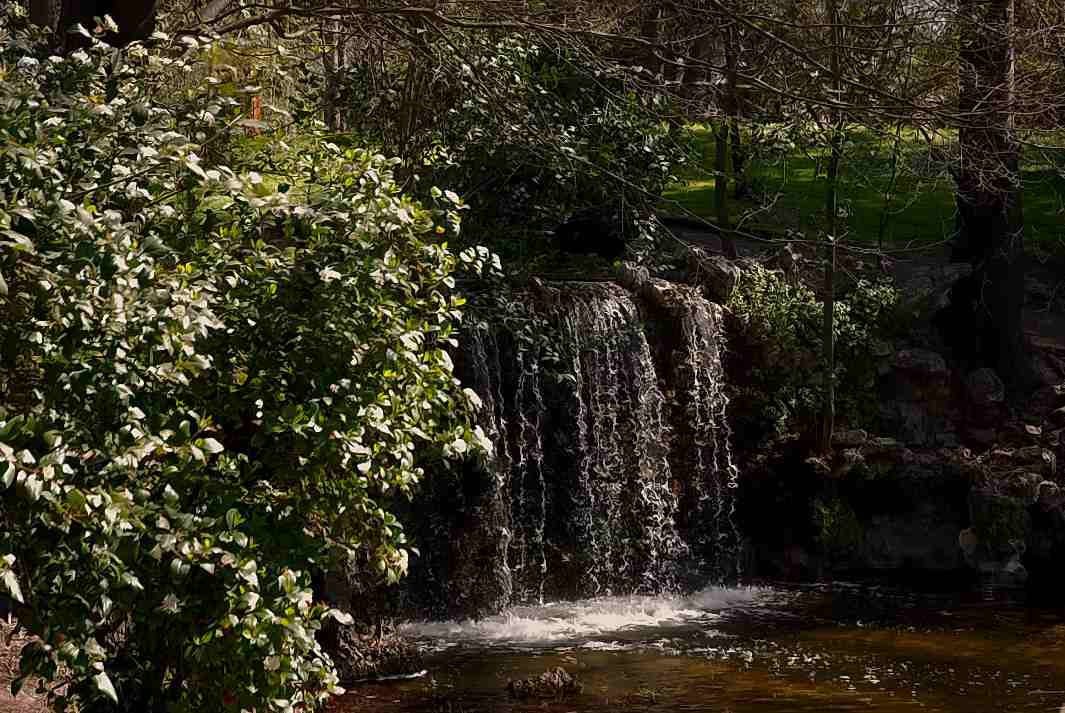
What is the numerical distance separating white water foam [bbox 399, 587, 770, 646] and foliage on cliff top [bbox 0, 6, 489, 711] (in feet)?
22.1

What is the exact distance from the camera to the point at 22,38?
6695 millimetres

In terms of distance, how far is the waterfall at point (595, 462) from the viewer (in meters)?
13.5

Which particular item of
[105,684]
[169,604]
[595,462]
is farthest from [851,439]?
[105,684]

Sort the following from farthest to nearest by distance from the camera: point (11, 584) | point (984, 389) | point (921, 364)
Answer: point (984, 389), point (921, 364), point (11, 584)

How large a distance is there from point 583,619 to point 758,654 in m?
2.03

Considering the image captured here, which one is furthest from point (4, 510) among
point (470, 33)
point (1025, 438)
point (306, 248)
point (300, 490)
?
point (1025, 438)

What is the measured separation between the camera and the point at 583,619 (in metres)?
13.4

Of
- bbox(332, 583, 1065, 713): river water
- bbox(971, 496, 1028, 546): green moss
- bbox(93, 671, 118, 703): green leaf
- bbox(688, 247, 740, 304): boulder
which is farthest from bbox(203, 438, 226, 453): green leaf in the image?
bbox(971, 496, 1028, 546): green moss

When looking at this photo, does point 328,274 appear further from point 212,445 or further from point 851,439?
point 851,439

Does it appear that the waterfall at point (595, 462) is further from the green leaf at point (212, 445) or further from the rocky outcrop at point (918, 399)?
the green leaf at point (212, 445)

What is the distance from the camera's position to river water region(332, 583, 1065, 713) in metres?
10.5

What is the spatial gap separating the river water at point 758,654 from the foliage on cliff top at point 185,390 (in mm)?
4922

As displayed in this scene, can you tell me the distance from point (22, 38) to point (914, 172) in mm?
9360

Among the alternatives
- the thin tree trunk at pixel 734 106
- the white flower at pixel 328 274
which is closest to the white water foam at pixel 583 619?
the thin tree trunk at pixel 734 106
